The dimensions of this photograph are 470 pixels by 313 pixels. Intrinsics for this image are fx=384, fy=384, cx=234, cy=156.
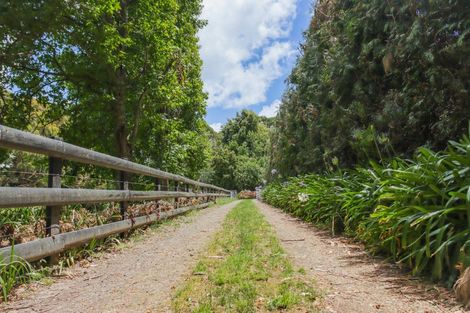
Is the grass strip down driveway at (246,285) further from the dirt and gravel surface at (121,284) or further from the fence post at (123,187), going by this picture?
the fence post at (123,187)

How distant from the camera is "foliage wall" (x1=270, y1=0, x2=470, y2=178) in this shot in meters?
4.28

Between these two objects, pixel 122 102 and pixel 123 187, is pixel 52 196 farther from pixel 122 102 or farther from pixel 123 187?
pixel 122 102

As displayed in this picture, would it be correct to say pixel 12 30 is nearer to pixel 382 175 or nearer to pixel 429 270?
pixel 382 175

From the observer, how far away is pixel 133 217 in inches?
209

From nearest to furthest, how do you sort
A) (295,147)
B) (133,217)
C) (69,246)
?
(69,246) → (133,217) → (295,147)

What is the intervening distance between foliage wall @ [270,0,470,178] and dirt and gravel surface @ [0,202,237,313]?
2997mm

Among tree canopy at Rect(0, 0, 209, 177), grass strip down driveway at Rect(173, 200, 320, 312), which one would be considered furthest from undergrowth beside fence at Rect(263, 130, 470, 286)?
tree canopy at Rect(0, 0, 209, 177)

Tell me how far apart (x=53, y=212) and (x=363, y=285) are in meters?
2.49

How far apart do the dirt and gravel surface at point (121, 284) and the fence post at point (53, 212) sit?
13.7 inches

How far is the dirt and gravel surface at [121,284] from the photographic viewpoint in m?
2.33

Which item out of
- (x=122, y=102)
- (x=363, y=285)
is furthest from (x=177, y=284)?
(x=122, y=102)

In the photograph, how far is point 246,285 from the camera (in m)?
2.54

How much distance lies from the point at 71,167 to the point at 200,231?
5462mm

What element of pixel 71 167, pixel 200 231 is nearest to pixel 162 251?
pixel 200 231
